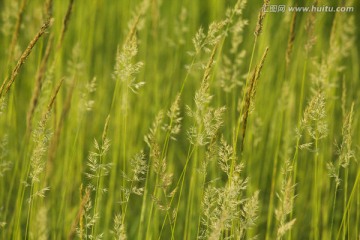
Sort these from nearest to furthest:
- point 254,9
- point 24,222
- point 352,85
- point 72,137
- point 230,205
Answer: point 230,205
point 24,222
point 72,137
point 352,85
point 254,9

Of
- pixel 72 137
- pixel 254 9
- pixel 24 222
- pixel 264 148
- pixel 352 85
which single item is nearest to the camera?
pixel 24 222

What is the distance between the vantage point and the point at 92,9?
9.21ft

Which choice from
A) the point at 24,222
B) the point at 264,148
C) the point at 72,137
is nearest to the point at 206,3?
the point at 264,148

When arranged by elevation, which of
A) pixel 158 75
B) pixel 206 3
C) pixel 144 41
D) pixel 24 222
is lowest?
pixel 24 222

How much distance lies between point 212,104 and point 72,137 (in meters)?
0.71

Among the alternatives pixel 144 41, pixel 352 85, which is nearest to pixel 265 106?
pixel 352 85

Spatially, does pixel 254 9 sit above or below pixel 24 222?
above

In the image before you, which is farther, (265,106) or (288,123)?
(265,106)

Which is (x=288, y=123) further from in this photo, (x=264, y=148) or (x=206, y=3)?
(x=206, y=3)

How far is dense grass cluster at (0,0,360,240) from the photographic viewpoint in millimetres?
1888

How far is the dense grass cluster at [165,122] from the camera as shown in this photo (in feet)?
6.19

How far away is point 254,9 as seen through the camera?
11.4ft

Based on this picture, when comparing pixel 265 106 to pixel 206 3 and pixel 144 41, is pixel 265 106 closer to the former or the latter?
pixel 144 41

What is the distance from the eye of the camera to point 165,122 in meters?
2.67
